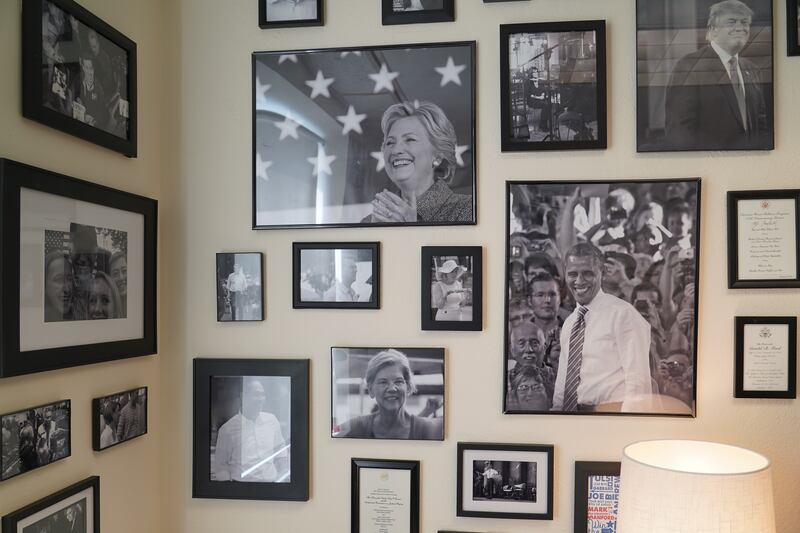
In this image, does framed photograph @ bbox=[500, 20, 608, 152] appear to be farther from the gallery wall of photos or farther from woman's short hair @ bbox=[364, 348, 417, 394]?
woman's short hair @ bbox=[364, 348, 417, 394]

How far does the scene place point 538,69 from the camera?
5.29 feet

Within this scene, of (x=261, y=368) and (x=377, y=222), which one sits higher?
(x=377, y=222)

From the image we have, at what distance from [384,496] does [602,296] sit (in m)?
0.78

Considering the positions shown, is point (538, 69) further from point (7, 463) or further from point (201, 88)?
point (7, 463)

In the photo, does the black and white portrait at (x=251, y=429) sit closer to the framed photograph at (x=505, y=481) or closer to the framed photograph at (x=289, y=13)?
the framed photograph at (x=505, y=481)

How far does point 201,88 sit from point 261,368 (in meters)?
0.80

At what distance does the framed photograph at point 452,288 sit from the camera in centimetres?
162

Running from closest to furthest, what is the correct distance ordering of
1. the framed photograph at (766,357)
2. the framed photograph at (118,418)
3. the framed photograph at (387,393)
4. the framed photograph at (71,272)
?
the framed photograph at (71,272)
the framed photograph at (118,418)
the framed photograph at (766,357)
the framed photograph at (387,393)

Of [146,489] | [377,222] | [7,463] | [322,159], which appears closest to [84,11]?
[322,159]

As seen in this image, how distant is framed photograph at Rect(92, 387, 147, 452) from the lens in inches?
55.8

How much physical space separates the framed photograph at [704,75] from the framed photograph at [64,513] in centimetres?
154

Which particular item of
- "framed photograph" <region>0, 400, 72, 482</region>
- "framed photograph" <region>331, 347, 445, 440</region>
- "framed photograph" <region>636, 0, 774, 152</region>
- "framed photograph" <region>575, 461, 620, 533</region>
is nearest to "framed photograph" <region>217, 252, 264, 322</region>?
"framed photograph" <region>331, 347, 445, 440</region>

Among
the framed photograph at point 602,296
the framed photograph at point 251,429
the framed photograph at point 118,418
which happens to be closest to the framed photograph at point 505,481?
the framed photograph at point 602,296

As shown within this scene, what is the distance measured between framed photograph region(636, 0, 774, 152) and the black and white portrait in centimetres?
116
